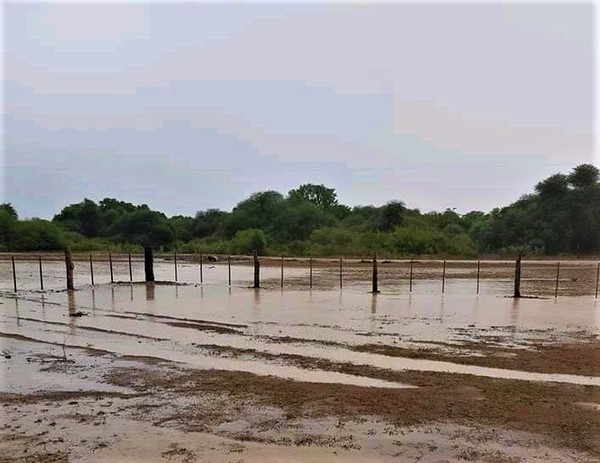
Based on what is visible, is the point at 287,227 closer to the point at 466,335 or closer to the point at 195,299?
the point at 195,299

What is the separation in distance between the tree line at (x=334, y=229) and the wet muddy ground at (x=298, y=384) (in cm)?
3730

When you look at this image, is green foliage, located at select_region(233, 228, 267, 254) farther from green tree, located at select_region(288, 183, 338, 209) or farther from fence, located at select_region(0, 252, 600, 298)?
green tree, located at select_region(288, 183, 338, 209)

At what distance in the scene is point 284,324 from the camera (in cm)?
1543

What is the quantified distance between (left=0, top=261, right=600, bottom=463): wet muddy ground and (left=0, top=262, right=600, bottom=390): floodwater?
7 centimetres

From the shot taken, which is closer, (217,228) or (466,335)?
(466,335)

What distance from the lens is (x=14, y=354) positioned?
36.9 ft

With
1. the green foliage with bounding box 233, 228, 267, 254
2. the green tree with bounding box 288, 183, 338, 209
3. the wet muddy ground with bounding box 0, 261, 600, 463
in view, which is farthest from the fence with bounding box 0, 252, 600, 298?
the green tree with bounding box 288, 183, 338, 209

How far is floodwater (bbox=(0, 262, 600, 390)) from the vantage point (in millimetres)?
10781

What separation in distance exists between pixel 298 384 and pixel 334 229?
178 ft

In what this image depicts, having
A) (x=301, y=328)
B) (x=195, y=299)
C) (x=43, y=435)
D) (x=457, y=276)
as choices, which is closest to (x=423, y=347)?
(x=301, y=328)

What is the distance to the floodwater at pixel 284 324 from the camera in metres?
10.8

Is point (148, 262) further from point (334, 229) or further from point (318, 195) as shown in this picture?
point (318, 195)

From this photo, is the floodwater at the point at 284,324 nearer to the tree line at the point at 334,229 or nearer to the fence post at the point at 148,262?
the fence post at the point at 148,262

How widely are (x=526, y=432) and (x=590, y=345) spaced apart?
6.86 metres
